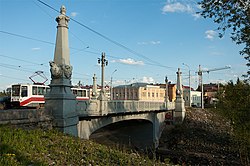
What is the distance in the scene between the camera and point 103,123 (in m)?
17.0

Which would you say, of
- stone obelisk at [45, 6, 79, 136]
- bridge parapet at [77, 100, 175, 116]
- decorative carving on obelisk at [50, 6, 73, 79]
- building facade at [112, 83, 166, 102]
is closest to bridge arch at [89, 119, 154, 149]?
bridge parapet at [77, 100, 175, 116]

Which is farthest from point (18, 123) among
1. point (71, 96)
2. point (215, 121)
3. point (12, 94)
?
point (215, 121)

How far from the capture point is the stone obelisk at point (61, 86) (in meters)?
10.4

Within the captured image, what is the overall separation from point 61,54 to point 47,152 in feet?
17.0

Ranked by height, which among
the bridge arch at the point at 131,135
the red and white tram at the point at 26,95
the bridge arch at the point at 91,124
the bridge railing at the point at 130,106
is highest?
the red and white tram at the point at 26,95

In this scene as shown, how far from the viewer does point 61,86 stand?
34.6 feet

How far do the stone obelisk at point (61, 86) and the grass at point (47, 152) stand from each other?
2.04 metres

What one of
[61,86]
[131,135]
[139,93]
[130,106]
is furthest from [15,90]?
[139,93]

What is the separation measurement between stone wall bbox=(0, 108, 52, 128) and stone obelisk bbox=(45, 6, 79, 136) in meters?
0.40

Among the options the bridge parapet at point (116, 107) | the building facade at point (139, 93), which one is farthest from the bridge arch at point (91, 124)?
the building facade at point (139, 93)

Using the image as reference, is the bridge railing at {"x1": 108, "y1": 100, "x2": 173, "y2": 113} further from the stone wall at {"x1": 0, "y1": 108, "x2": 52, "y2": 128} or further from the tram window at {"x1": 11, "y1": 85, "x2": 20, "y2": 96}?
the tram window at {"x1": 11, "y1": 85, "x2": 20, "y2": 96}

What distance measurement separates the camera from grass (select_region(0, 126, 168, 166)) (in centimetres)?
566

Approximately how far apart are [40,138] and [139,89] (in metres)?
67.6

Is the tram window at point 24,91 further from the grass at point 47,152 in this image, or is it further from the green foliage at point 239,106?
the green foliage at point 239,106
